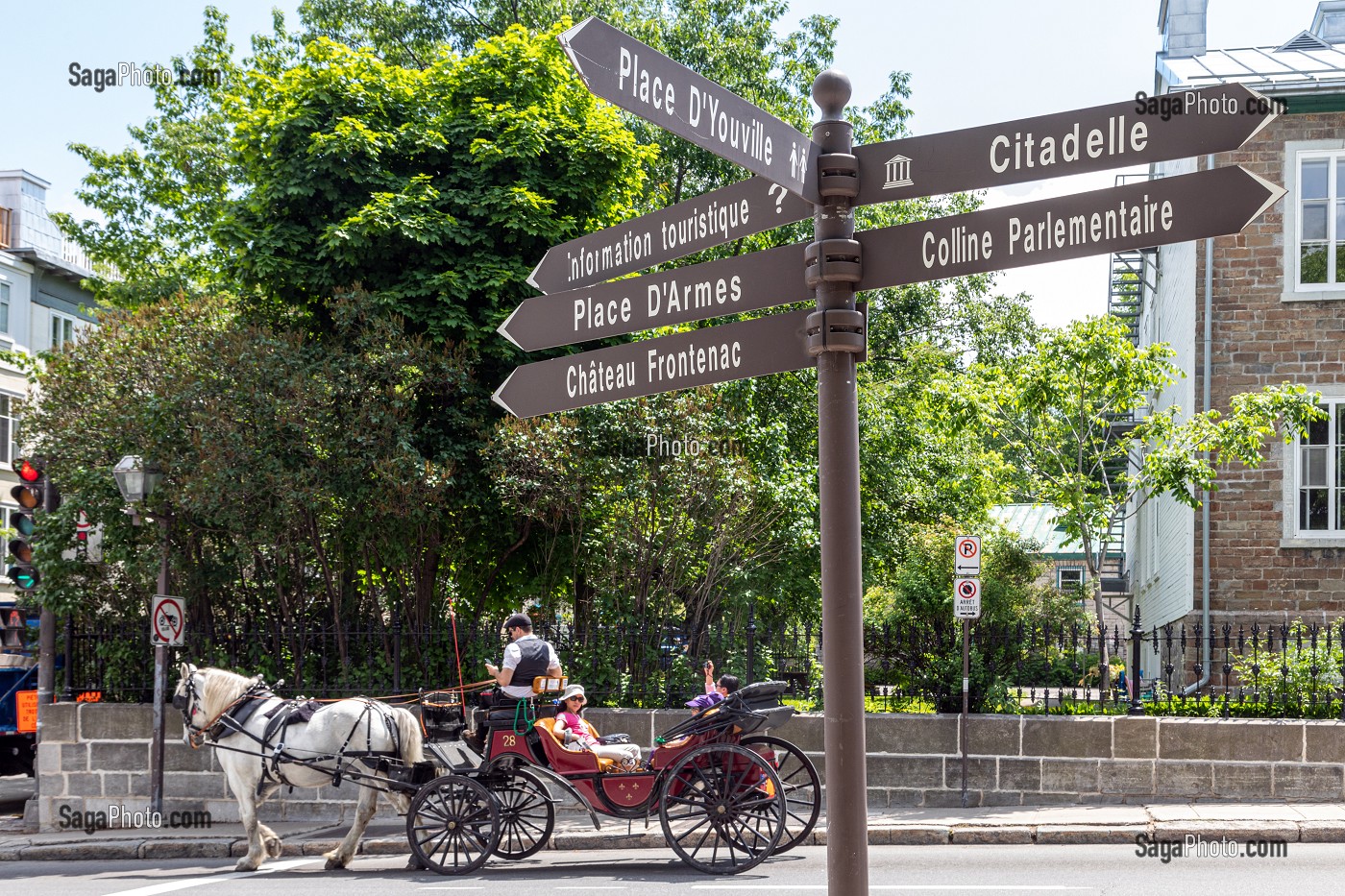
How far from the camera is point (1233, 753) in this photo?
13.7m

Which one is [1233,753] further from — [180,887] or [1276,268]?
[180,887]

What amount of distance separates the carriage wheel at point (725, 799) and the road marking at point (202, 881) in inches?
160

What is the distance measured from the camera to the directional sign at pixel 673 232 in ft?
12.9

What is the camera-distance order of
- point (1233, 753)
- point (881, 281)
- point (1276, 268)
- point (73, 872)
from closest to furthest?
1. point (881, 281)
2. point (73, 872)
3. point (1233, 753)
4. point (1276, 268)

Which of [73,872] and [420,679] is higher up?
[420,679]

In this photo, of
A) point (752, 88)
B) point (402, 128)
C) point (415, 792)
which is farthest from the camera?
point (752, 88)

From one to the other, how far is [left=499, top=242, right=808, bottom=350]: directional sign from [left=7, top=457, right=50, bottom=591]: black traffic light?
13.2 metres

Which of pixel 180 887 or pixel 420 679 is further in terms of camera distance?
pixel 420 679

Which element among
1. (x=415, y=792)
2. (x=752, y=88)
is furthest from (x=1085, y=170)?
(x=752, y=88)

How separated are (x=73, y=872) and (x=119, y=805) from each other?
262cm

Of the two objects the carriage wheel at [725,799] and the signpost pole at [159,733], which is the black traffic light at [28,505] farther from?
the carriage wheel at [725,799]

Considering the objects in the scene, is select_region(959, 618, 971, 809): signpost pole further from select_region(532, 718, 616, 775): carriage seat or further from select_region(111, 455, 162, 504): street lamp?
select_region(111, 455, 162, 504): street lamp

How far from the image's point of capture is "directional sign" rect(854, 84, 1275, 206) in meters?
3.44

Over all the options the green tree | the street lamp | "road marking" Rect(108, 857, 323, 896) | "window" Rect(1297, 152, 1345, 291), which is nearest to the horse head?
"road marking" Rect(108, 857, 323, 896)
